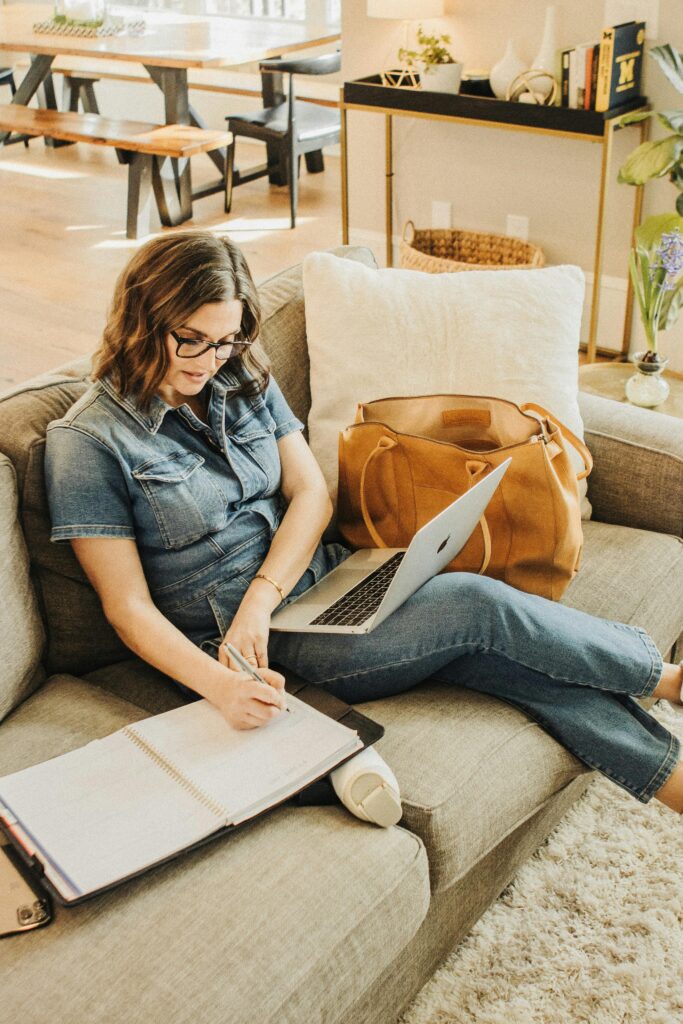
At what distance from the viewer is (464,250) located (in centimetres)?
380

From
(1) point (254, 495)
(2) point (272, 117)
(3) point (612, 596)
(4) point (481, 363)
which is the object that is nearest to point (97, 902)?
(1) point (254, 495)

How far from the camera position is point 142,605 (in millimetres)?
1459

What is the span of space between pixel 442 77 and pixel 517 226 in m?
0.59

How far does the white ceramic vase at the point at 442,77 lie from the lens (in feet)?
11.5

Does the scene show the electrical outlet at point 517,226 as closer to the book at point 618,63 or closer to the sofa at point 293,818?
the book at point 618,63

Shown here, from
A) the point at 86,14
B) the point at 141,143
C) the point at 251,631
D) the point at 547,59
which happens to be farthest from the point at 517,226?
the point at 86,14

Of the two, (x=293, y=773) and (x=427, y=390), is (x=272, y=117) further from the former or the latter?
(x=293, y=773)

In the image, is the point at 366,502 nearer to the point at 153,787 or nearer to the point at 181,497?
the point at 181,497

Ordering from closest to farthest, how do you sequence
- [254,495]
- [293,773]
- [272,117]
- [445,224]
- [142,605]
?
[293,773] < [142,605] < [254,495] < [445,224] < [272,117]

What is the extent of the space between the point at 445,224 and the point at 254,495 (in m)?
2.69

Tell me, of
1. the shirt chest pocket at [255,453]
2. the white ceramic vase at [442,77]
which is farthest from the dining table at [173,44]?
the shirt chest pocket at [255,453]

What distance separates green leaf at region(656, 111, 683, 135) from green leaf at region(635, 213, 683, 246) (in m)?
0.23

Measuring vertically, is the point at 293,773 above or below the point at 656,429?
below

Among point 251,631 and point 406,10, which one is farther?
point 406,10
